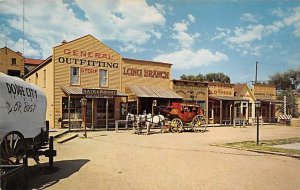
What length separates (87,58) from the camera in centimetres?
2614

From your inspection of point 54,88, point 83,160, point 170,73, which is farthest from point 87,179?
point 170,73

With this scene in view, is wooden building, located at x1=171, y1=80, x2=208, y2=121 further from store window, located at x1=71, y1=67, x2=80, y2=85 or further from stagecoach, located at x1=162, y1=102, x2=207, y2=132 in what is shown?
store window, located at x1=71, y1=67, x2=80, y2=85

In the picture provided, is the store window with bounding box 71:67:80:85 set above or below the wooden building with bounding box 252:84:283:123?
above

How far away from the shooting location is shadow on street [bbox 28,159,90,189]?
760 cm

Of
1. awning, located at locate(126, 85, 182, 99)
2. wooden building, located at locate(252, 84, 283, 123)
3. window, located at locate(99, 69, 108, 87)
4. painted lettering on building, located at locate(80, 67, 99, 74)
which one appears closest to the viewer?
painted lettering on building, located at locate(80, 67, 99, 74)

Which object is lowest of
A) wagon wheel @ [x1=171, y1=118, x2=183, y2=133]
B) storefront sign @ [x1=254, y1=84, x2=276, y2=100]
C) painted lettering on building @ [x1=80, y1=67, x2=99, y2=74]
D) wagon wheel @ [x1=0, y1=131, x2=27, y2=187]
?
wagon wheel @ [x1=171, y1=118, x2=183, y2=133]

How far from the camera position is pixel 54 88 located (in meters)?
24.2

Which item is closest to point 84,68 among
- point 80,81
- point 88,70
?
point 88,70

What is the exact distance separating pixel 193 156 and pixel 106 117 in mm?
13624

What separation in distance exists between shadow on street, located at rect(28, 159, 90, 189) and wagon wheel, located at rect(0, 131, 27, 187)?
723mm

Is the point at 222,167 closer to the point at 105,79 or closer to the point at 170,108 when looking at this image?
the point at 170,108

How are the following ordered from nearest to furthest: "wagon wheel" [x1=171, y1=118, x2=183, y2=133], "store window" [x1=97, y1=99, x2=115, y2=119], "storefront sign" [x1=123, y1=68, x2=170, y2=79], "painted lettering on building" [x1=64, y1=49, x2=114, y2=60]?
"wagon wheel" [x1=171, y1=118, x2=183, y2=133]
"painted lettering on building" [x1=64, y1=49, x2=114, y2=60]
"store window" [x1=97, y1=99, x2=115, y2=119]
"storefront sign" [x1=123, y1=68, x2=170, y2=79]

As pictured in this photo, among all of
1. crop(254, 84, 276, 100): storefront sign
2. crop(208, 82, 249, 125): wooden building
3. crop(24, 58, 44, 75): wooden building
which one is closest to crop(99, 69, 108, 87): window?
crop(208, 82, 249, 125): wooden building

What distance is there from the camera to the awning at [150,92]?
2678cm
